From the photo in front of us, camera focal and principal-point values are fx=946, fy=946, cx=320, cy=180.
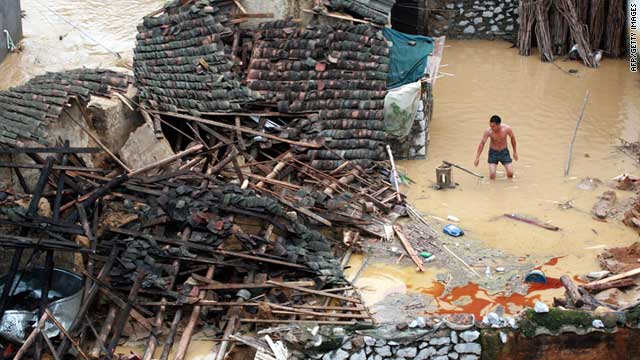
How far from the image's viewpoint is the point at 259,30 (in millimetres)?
17609

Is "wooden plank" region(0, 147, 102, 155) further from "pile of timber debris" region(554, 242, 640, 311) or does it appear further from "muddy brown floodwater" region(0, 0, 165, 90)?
"pile of timber debris" region(554, 242, 640, 311)

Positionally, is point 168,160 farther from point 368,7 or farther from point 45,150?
point 368,7

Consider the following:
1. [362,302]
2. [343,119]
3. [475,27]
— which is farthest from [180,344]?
[475,27]

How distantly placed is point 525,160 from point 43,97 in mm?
8990

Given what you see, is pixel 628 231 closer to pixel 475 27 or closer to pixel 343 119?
pixel 343 119

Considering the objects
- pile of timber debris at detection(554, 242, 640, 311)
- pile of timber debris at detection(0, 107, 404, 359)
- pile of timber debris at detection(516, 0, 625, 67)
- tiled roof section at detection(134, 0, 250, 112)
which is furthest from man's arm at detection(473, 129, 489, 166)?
pile of timber debris at detection(516, 0, 625, 67)

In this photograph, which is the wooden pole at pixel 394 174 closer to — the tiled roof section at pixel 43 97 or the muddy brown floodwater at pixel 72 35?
the tiled roof section at pixel 43 97

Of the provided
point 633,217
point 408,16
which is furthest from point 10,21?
point 633,217

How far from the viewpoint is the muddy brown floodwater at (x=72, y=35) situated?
66.2 feet

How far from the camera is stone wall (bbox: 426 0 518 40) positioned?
2530cm

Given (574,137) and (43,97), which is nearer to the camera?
(43,97)

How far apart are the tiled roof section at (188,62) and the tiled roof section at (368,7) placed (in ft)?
6.95

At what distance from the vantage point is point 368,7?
17.9 m

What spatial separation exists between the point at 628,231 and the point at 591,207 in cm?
102
